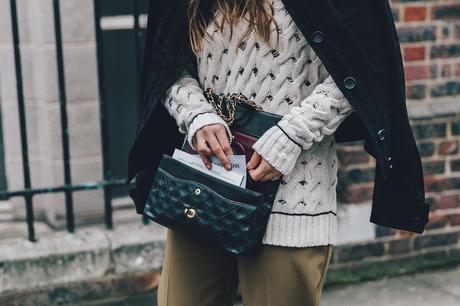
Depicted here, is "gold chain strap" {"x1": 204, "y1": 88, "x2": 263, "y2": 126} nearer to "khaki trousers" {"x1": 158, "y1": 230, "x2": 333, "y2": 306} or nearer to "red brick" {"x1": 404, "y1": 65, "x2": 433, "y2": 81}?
"khaki trousers" {"x1": 158, "y1": 230, "x2": 333, "y2": 306}

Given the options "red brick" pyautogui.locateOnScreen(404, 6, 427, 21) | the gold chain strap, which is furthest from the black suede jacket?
"red brick" pyautogui.locateOnScreen(404, 6, 427, 21)

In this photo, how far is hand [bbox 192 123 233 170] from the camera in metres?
2.05

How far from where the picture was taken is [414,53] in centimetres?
380

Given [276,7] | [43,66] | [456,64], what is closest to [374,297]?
[456,64]

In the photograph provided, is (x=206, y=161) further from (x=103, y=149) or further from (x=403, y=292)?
(x=403, y=292)

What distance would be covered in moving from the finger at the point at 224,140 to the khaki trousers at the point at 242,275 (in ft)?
0.86

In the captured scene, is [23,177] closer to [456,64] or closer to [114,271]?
[114,271]

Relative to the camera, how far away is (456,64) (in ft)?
12.8

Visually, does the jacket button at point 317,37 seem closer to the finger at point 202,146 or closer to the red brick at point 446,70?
the finger at point 202,146

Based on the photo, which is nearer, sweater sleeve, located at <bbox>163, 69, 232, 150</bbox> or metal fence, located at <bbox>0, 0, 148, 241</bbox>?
sweater sleeve, located at <bbox>163, 69, 232, 150</bbox>

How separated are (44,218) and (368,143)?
211 centimetres

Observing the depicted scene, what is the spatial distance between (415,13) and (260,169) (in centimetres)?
206

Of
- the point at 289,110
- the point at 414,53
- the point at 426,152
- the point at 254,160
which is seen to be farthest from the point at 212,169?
the point at 426,152

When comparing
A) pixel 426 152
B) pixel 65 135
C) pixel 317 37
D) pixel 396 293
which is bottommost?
pixel 396 293
